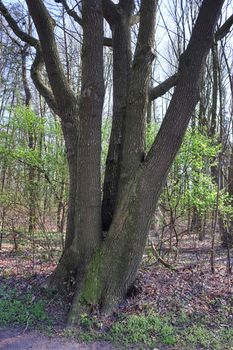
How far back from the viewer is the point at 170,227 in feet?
23.8

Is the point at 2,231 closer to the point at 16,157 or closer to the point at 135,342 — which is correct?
the point at 16,157

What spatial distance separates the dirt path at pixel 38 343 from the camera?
375 cm

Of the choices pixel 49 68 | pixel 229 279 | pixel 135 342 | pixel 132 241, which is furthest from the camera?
pixel 229 279

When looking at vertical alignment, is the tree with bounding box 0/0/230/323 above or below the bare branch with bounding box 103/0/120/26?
below

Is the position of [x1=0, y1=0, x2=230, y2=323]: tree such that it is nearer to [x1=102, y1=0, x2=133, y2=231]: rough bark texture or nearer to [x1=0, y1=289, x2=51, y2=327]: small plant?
[x1=102, y1=0, x2=133, y2=231]: rough bark texture

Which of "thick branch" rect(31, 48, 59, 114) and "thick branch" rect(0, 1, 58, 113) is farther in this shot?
"thick branch" rect(31, 48, 59, 114)

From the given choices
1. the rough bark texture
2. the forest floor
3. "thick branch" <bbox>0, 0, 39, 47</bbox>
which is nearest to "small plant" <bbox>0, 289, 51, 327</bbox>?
the forest floor

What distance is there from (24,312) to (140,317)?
150cm

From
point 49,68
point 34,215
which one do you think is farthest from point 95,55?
point 34,215

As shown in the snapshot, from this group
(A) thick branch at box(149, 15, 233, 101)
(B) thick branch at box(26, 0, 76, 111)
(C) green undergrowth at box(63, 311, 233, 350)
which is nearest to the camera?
(C) green undergrowth at box(63, 311, 233, 350)

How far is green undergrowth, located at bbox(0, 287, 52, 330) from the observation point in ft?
14.0

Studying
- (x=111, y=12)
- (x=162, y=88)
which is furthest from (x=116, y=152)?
(x=111, y=12)

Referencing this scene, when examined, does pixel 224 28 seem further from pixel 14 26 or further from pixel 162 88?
pixel 14 26

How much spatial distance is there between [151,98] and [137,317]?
11.1 ft
